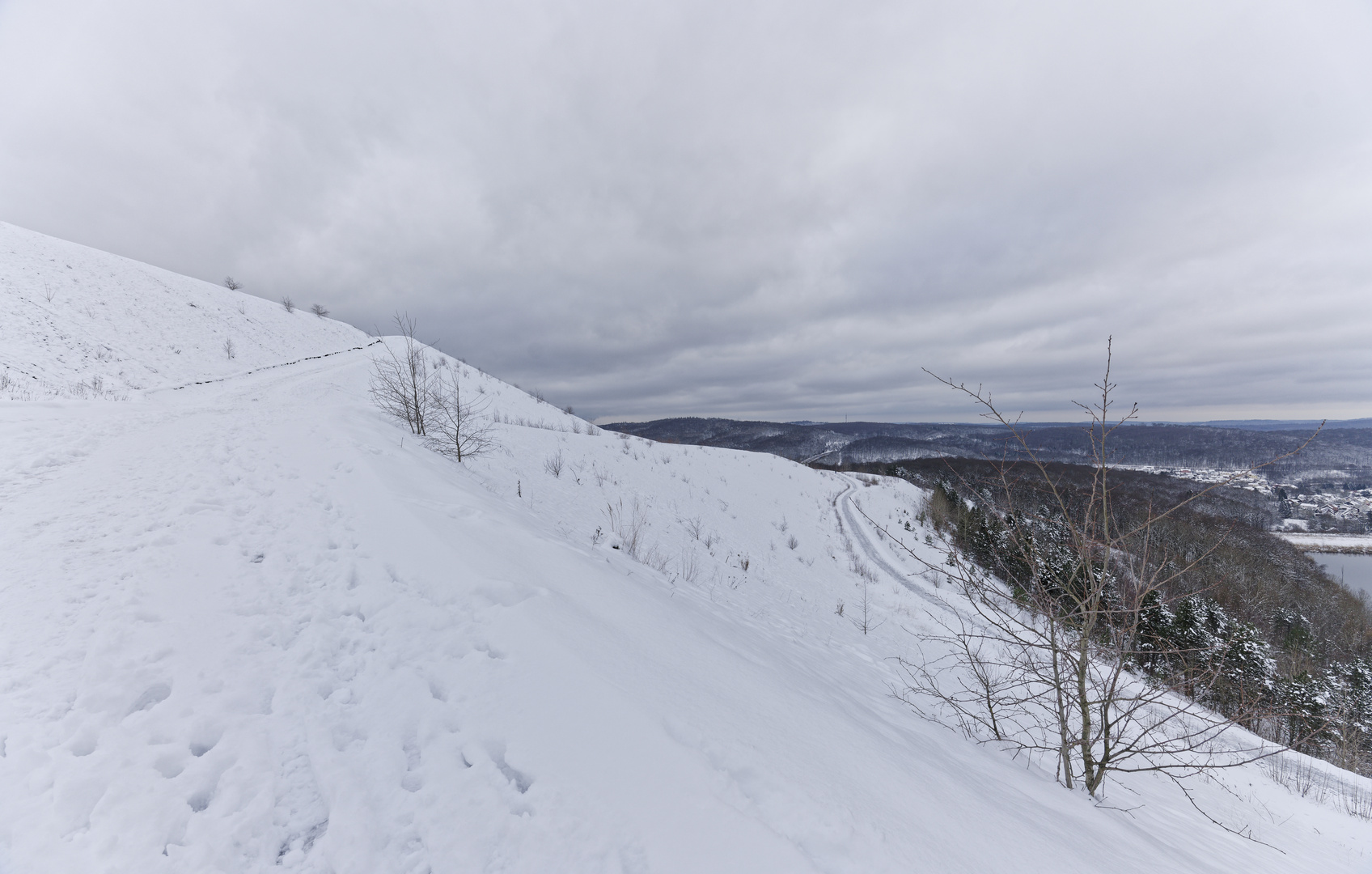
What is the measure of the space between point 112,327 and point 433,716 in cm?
2885

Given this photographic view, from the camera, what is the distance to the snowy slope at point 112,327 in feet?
45.9

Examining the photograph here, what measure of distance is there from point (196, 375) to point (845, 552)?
26704 millimetres

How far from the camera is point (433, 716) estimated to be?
2.42 meters

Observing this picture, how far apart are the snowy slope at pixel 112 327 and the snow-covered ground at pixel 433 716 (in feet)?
36.7

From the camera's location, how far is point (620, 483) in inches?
492

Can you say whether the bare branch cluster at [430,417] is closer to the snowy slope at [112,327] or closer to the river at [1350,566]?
the snowy slope at [112,327]

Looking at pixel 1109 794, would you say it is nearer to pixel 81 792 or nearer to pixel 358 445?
pixel 81 792

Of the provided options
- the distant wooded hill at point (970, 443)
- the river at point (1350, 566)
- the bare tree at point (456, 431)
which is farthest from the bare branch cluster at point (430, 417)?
the river at point (1350, 566)

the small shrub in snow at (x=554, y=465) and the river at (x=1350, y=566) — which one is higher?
the small shrub in snow at (x=554, y=465)

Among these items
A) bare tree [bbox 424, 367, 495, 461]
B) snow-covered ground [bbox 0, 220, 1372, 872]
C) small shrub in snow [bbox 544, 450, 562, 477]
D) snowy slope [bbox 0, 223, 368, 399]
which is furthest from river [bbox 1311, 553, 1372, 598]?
snowy slope [bbox 0, 223, 368, 399]

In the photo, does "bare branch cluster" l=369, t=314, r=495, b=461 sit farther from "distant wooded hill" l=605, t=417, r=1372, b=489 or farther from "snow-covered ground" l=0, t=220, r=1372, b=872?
"distant wooded hill" l=605, t=417, r=1372, b=489

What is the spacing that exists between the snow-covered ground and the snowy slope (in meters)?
11.2

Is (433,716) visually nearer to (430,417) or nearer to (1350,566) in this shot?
(430,417)

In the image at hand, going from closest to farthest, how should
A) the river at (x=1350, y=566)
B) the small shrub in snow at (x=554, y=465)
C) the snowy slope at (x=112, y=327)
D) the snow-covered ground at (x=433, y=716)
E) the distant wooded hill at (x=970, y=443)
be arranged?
the snow-covered ground at (x=433, y=716)
the small shrub in snow at (x=554, y=465)
the snowy slope at (x=112, y=327)
the river at (x=1350, y=566)
the distant wooded hill at (x=970, y=443)
